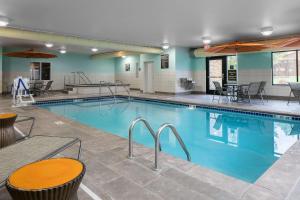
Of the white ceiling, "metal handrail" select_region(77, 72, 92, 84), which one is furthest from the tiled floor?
"metal handrail" select_region(77, 72, 92, 84)

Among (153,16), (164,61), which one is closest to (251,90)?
(153,16)

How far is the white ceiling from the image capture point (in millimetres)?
4449

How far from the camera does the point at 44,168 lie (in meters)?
1.22

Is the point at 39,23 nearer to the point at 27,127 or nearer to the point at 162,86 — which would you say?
the point at 27,127

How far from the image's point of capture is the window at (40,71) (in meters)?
13.0

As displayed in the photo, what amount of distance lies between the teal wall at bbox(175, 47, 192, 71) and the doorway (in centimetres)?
99

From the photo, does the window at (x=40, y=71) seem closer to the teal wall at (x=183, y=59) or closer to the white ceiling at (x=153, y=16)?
the white ceiling at (x=153, y=16)

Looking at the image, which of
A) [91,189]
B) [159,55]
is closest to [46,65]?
[159,55]

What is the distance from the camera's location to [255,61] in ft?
30.2

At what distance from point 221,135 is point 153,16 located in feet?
10.9

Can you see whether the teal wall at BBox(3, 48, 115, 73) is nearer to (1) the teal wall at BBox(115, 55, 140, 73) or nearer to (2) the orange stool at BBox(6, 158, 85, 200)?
(1) the teal wall at BBox(115, 55, 140, 73)

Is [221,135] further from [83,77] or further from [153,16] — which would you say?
[83,77]

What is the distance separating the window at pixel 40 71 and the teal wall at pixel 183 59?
807 cm

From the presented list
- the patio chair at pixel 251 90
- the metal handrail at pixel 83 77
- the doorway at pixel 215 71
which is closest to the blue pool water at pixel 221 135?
the patio chair at pixel 251 90
